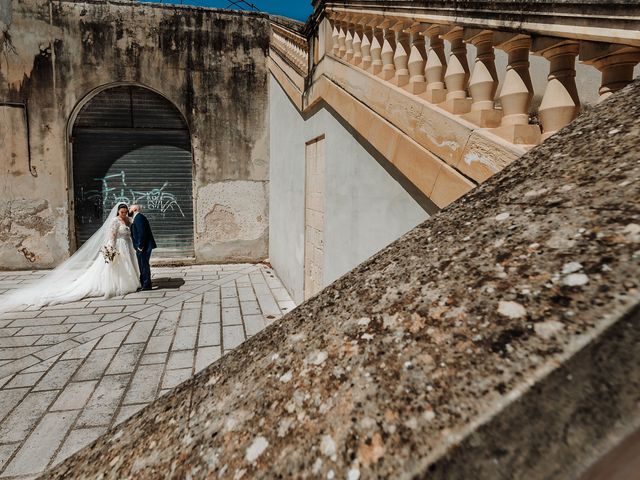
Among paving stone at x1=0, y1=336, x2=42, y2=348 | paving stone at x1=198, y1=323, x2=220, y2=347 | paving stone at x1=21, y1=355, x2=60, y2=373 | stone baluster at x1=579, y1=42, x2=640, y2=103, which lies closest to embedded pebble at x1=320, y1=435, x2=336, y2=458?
stone baluster at x1=579, y1=42, x2=640, y2=103

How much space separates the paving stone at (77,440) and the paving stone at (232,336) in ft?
6.03

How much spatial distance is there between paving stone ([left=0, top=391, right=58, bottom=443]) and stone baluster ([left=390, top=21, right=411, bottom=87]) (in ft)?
13.9

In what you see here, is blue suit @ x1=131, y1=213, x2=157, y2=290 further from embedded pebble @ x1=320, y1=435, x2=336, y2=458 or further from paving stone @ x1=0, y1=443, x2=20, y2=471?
embedded pebble @ x1=320, y1=435, x2=336, y2=458

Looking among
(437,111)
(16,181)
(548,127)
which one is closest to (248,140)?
(16,181)

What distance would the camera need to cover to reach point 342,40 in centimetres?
441

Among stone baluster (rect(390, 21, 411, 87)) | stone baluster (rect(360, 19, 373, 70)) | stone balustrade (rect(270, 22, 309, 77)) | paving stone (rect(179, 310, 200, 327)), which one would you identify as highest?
stone balustrade (rect(270, 22, 309, 77))

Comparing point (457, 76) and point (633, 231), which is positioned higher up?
point (457, 76)

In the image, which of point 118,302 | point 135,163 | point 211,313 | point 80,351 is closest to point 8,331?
point 80,351

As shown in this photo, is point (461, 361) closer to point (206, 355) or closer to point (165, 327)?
point (206, 355)

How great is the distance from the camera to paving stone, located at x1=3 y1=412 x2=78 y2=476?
2.93 m

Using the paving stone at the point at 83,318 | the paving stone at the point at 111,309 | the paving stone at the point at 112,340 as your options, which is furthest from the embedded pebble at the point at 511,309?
the paving stone at the point at 111,309

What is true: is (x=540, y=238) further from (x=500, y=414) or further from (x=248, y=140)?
(x=248, y=140)

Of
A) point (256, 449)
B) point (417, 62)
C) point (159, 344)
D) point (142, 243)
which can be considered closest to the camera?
point (256, 449)

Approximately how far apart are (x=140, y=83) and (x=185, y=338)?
6.98 metres
